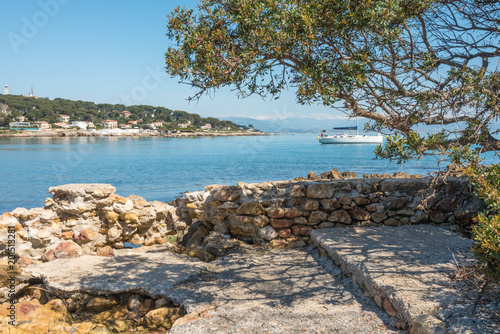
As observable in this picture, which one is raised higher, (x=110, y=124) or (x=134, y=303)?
(x=110, y=124)

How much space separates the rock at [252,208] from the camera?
7.25 meters

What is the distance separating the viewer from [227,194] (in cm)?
745

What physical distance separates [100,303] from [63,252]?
2.02 meters

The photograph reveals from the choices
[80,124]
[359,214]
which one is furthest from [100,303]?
[80,124]

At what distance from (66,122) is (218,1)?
435 feet

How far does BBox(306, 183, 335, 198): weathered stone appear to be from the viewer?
7215 mm

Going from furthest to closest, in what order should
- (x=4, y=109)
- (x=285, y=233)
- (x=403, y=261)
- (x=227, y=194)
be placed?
(x=4, y=109) < (x=227, y=194) < (x=285, y=233) < (x=403, y=261)

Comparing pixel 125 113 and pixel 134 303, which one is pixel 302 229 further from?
pixel 125 113

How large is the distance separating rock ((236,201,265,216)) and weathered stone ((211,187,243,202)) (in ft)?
0.93

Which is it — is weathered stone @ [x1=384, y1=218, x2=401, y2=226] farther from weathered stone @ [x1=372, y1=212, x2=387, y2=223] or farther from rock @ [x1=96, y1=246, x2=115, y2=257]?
rock @ [x1=96, y1=246, x2=115, y2=257]

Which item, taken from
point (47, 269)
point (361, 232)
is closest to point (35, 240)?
point (47, 269)

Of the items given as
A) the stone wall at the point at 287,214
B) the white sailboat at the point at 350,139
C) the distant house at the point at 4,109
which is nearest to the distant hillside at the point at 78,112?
the distant house at the point at 4,109

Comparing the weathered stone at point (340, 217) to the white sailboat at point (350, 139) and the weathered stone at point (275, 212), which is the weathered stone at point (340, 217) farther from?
the white sailboat at point (350, 139)

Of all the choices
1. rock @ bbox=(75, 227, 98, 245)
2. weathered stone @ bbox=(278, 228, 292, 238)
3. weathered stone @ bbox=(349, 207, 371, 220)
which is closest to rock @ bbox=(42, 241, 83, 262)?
rock @ bbox=(75, 227, 98, 245)
